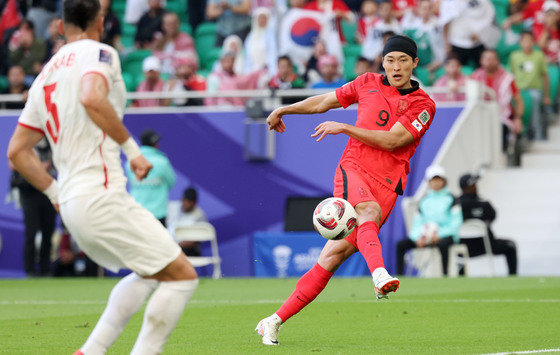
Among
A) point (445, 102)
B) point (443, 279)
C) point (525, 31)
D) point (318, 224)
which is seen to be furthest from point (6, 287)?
point (525, 31)

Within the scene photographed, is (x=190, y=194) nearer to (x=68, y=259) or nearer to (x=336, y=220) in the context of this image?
(x=68, y=259)

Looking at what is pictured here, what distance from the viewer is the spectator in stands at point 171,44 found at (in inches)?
810

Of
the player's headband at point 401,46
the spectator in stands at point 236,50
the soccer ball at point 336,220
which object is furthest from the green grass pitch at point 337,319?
the spectator in stands at point 236,50

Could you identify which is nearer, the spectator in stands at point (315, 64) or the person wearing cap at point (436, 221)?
the person wearing cap at point (436, 221)

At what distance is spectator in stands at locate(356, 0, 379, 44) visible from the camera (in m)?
20.1

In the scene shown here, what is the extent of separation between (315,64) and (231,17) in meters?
2.62

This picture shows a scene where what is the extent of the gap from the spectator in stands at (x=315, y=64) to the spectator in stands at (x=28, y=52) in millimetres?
4899

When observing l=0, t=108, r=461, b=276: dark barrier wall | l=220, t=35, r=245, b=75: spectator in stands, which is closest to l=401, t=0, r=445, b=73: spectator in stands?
l=0, t=108, r=461, b=276: dark barrier wall

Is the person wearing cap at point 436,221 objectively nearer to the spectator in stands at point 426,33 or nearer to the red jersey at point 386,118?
the spectator in stands at point 426,33

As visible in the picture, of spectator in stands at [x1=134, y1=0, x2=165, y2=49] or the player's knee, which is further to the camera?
spectator in stands at [x1=134, y1=0, x2=165, y2=49]

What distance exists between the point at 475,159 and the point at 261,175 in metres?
3.71

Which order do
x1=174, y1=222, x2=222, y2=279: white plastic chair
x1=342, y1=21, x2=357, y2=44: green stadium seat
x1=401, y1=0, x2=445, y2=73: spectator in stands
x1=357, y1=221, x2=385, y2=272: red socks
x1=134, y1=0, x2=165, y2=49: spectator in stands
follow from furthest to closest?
x1=342, y1=21, x2=357, y2=44: green stadium seat → x1=134, y1=0, x2=165, y2=49: spectator in stands → x1=401, y1=0, x2=445, y2=73: spectator in stands → x1=174, y1=222, x2=222, y2=279: white plastic chair → x1=357, y1=221, x2=385, y2=272: red socks

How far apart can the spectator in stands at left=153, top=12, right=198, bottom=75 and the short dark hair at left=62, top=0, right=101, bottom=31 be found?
15.1 metres

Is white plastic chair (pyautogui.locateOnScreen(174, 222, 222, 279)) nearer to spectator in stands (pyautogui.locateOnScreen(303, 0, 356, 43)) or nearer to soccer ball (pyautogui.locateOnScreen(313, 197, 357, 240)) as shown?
spectator in stands (pyautogui.locateOnScreen(303, 0, 356, 43))
